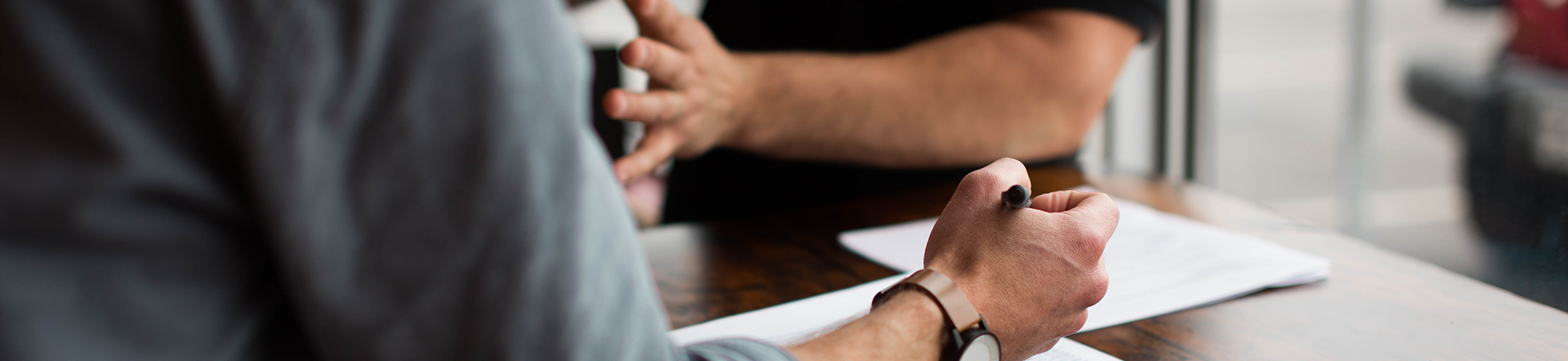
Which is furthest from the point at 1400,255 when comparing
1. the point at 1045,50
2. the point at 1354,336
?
the point at 1045,50

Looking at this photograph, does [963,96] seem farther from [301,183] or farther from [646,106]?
[301,183]

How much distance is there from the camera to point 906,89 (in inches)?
35.9

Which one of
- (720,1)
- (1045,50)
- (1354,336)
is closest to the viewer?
(1354,336)

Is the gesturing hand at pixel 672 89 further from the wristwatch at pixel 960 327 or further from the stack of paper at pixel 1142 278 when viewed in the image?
the wristwatch at pixel 960 327

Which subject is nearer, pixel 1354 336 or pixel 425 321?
pixel 425 321

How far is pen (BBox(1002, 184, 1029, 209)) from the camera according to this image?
385mm

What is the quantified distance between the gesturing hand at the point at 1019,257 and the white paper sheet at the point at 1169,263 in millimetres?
88

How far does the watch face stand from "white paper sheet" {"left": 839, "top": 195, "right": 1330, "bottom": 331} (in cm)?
11

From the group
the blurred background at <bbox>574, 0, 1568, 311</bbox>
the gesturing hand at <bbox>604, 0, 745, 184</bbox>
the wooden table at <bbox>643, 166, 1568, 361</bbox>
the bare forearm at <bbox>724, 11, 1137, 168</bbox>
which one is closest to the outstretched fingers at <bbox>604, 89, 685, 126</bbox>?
the gesturing hand at <bbox>604, 0, 745, 184</bbox>

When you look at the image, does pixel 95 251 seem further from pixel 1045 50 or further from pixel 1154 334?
pixel 1045 50

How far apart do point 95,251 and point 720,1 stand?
87 cm

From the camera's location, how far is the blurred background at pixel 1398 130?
44.0 inches

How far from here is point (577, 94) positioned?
0.82ft

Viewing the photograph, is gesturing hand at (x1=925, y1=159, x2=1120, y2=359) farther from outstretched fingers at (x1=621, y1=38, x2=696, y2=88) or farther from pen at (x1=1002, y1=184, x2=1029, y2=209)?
outstretched fingers at (x1=621, y1=38, x2=696, y2=88)
